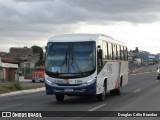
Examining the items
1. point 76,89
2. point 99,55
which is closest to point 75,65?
point 76,89

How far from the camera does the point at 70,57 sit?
2059 cm

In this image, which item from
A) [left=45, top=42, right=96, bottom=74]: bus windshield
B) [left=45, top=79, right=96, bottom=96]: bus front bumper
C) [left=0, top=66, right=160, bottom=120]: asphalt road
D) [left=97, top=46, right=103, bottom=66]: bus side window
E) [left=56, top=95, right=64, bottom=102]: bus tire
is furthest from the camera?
[left=56, top=95, right=64, bottom=102]: bus tire

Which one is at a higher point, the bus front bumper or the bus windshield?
the bus windshield

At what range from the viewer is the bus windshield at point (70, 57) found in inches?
804

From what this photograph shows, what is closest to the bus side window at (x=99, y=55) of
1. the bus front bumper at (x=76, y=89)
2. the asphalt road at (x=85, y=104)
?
the bus front bumper at (x=76, y=89)

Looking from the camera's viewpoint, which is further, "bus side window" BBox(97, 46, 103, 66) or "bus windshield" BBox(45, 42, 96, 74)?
"bus side window" BBox(97, 46, 103, 66)

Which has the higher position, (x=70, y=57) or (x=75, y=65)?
(x=70, y=57)

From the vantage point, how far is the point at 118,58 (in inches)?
1039

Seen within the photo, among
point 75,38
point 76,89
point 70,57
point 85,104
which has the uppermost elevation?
point 75,38

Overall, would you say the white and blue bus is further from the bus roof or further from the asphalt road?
the asphalt road

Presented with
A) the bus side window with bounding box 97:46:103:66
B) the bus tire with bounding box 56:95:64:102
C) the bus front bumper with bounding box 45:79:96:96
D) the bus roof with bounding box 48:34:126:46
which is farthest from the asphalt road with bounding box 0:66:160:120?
the bus roof with bounding box 48:34:126:46

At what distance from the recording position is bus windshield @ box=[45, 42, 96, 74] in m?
20.4

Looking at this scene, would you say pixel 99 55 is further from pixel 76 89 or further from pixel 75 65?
pixel 76 89

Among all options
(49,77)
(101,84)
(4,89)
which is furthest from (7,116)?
(4,89)
